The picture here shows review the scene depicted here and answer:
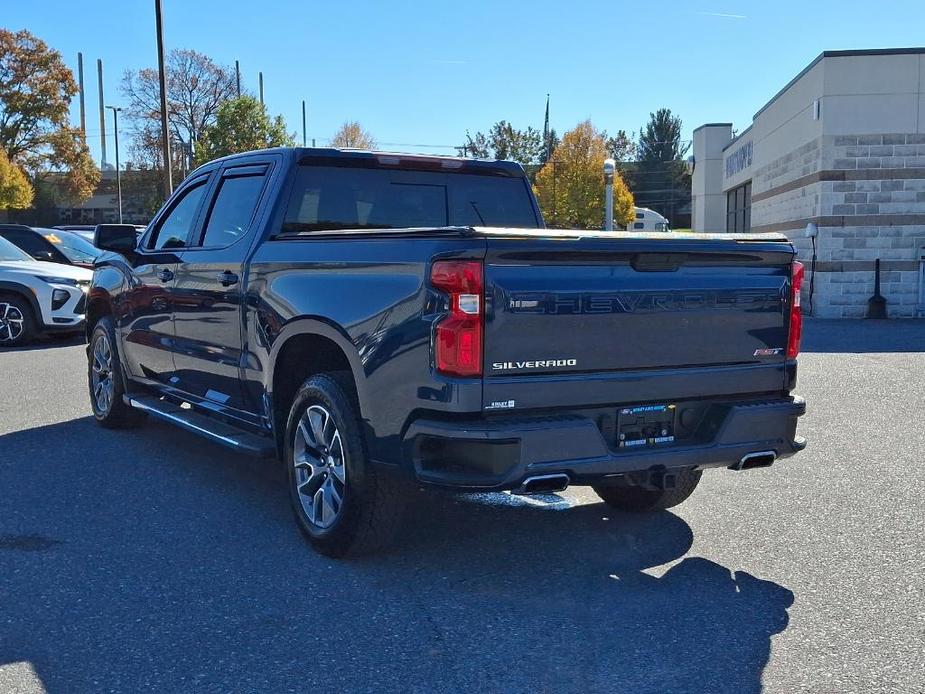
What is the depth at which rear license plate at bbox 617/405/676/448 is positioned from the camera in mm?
4094

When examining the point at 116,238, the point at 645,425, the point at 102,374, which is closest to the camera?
the point at 645,425

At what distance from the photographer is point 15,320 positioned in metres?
13.3

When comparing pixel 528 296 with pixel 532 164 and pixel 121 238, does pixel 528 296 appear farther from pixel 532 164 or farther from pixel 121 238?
pixel 532 164

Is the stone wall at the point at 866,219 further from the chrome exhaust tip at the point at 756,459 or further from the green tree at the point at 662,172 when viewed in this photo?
the green tree at the point at 662,172

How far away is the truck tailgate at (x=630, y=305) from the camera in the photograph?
379cm

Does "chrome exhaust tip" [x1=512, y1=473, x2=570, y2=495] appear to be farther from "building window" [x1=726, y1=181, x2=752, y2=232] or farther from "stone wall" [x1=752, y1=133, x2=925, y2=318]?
"building window" [x1=726, y1=181, x2=752, y2=232]

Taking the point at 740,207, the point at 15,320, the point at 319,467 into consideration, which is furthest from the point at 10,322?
the point at 740,207

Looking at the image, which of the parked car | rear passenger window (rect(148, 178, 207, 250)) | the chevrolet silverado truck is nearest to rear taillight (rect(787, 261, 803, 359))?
the chevrolet silverado truck

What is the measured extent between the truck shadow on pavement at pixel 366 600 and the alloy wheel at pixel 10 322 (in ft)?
27.4

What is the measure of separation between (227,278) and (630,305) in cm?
245

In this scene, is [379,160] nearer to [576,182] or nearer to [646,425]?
[646,425]

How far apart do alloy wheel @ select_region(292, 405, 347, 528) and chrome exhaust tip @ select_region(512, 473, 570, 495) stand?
939 millimetres

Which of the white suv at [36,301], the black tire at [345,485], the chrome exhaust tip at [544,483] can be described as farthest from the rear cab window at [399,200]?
the white suv at [36,301]

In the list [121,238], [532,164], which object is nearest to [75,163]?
[532,164]
